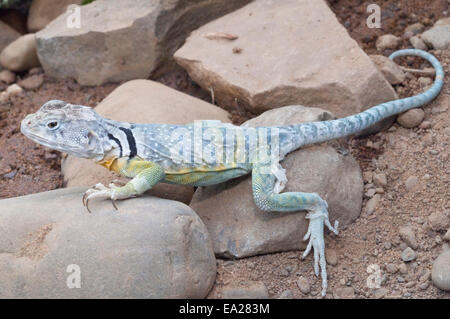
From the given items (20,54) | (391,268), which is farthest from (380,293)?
→ (20,54)

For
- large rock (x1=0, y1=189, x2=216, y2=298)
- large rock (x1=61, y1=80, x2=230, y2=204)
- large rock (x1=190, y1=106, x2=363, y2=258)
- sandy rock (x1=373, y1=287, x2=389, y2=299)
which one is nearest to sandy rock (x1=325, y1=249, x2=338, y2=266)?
large rock (x1=190, y1=106, x2=363, y2=258)

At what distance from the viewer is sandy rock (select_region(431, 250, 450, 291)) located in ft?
11.6

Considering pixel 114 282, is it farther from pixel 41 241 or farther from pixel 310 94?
pixel 310 94

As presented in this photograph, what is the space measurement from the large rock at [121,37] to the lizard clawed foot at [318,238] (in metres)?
2.86

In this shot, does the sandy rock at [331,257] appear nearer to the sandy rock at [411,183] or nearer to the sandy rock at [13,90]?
the sandy rock at [411,183]

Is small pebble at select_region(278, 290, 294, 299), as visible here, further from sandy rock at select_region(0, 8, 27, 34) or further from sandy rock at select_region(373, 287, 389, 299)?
sandy rock at select_region(0, 8, 27, 34)

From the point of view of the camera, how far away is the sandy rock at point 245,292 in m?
3.67

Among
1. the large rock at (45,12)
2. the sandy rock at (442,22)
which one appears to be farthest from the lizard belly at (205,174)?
the large rock at (45,12)

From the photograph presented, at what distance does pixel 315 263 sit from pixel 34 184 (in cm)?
263

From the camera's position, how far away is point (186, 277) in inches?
137

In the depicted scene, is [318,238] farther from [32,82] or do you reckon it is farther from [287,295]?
[32,82]

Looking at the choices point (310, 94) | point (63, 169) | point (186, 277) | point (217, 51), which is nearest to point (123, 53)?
point (217, 51)

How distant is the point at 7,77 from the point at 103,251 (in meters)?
3.75

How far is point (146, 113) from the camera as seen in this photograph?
4.78 meters
